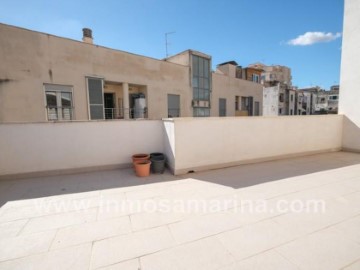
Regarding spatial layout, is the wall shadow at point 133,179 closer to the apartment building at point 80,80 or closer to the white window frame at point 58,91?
the white window frame at point 58,91

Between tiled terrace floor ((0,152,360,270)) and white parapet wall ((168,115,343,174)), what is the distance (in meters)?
0.64

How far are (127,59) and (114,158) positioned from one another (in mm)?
6236

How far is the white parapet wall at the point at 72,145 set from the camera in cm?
352

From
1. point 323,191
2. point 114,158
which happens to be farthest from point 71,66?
point 323,191

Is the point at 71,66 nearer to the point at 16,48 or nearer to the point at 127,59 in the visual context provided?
the point at 16,48

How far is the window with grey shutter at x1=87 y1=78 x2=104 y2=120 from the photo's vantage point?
7.73 meters

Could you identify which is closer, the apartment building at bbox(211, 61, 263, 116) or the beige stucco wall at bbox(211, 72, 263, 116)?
the beige stucco wall at bbox(211, 72, 263, 116)

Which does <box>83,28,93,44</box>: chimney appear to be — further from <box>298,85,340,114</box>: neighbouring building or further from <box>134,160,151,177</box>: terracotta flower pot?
<box>298,85,340,114</box>: neighbouring building

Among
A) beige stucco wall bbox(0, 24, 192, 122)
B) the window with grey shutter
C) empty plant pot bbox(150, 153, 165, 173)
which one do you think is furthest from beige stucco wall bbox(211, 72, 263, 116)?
empty plant pot bbox(150, 153, 165, 173)

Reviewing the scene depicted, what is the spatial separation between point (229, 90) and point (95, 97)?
10.1m

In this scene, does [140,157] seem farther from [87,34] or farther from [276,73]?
[276,73]

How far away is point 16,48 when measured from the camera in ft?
20.4

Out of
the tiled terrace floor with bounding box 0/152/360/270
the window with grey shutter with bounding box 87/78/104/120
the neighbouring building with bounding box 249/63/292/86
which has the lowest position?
the tiled terrace floor with bounding box 0/152/360/270

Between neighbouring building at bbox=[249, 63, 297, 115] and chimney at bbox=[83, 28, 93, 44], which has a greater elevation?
chimney at bbox=[83, 28, 93, 44]
